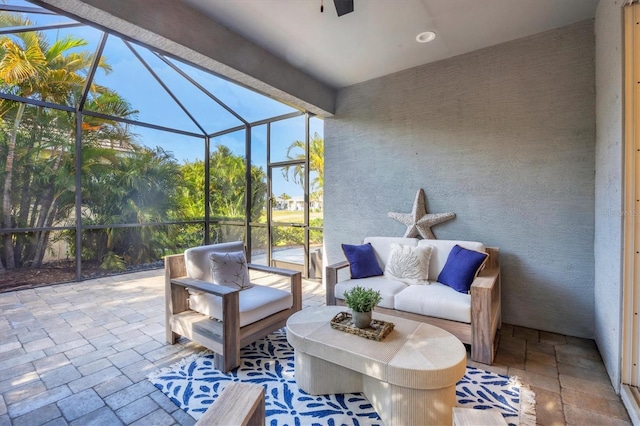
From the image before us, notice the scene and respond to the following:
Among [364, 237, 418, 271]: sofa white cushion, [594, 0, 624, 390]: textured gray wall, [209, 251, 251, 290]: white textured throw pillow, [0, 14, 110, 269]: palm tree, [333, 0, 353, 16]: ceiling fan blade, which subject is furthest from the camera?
[0, 14, 110, 269]: palm tree

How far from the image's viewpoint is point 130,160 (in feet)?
17.8

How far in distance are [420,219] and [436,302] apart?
4.23ft

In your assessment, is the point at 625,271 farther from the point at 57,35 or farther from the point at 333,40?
the point at 57,35

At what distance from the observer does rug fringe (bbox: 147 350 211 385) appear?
2186 mm

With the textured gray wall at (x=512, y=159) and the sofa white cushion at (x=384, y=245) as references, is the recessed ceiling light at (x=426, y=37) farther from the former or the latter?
the sofa white cushion at (x=384, y=245)

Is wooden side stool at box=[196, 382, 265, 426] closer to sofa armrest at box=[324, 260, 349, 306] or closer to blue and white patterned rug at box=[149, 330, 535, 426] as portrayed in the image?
blue and white patterned rug at box=[149, 330, 535, 426]

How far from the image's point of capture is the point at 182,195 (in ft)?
20.2

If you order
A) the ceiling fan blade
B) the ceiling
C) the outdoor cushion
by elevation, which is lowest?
the outdoor cushion

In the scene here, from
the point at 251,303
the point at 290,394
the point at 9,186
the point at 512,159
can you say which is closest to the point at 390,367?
the point at 290,394

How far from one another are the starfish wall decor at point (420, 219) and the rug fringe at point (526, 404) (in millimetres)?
1721

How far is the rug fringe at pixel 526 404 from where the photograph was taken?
5.72 feet

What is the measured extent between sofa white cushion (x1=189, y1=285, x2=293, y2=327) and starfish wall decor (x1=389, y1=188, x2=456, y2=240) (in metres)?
1.77

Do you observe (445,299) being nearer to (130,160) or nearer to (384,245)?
(384,245)

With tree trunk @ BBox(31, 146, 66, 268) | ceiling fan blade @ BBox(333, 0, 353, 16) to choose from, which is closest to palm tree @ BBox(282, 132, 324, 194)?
ceiling fan blade @ BBox(333, 0, 353, 16)
